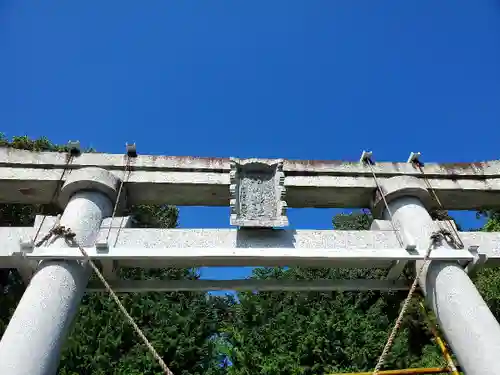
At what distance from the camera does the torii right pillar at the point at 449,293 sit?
3621 mm

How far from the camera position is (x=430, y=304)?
4.27 m

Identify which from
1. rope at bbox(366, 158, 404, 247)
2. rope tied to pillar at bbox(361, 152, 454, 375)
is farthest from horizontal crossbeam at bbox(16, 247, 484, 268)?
rope at bbox(366, 158, 404, 247)

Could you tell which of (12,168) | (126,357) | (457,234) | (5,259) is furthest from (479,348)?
(126,357)

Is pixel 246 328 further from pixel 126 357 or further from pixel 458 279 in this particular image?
pixel 458 279

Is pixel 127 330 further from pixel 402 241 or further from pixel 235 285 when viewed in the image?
pixel 402 241

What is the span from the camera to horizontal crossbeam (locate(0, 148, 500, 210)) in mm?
4848

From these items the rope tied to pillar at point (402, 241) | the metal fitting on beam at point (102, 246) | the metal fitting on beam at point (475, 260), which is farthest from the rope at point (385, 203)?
the metal fitting on beam at point (102, 246)

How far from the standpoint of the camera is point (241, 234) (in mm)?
4477

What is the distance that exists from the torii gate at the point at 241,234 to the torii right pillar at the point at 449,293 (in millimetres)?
10

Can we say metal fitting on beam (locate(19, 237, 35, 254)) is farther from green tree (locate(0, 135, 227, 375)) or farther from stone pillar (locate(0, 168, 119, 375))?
green tree (locate(0, 135, 227, 375))

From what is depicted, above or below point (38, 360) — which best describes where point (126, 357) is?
above

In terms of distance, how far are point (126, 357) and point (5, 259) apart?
8638 millimetres

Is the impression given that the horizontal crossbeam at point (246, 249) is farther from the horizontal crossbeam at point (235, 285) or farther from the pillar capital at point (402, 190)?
the pillar capital at point (402, 190)

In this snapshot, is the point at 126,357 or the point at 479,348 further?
the point at 126,357
